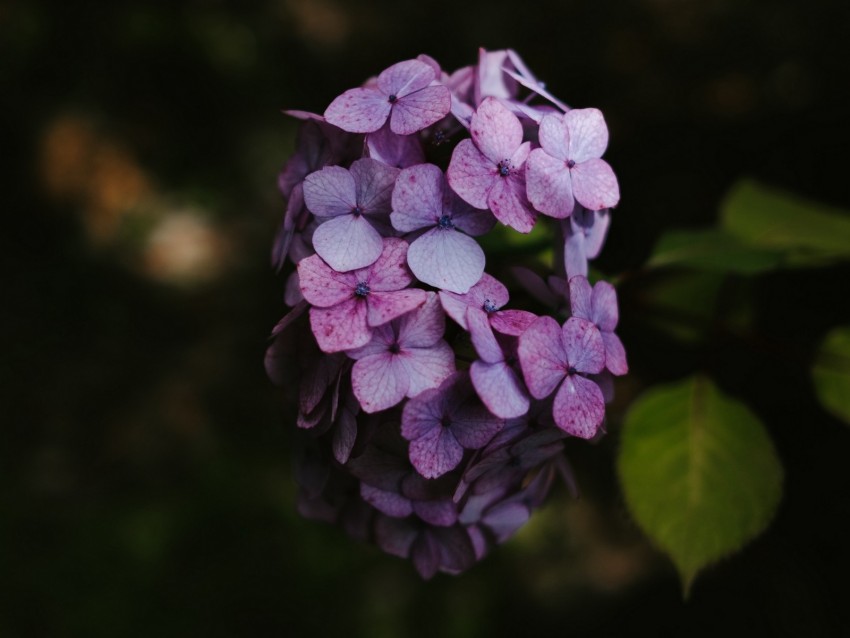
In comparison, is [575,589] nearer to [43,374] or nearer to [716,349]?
[716,349]

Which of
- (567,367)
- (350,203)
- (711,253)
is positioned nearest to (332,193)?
(350,203)

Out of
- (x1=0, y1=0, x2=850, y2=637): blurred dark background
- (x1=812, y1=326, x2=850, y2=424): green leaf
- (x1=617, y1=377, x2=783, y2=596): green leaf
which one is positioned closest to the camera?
(x1=617, y1=377, x2=783, y2=596): green leaf

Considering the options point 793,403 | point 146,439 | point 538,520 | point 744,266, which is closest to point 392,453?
point 744,266

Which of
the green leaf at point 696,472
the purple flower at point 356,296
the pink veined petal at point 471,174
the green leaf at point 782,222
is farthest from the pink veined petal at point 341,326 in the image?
the green leaf at point 782,222

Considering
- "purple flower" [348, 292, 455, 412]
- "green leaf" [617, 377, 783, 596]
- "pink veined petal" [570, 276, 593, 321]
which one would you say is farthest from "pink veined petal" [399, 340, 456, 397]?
"green leaf" [617, 377, 783, 596]

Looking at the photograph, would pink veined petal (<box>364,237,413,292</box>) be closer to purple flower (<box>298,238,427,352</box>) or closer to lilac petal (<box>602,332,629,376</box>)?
purple flower (<box>298,238,427,352</box>)

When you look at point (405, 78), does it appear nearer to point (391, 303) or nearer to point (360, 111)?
point (360, 111)

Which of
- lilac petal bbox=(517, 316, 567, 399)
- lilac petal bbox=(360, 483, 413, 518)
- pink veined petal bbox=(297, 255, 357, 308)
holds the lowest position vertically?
lilac petal bbox=(360, 483, 413, 518)
